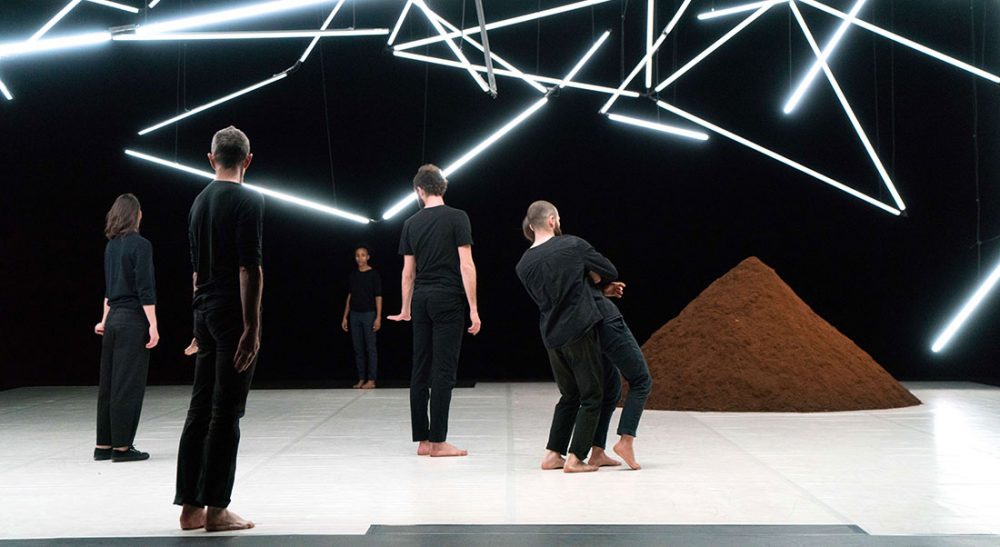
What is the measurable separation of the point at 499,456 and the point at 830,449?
1585 millimetres

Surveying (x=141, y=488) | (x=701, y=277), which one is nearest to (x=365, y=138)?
(x=701, y=277)

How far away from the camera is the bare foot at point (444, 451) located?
4.88m

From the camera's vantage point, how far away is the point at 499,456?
4.92 m

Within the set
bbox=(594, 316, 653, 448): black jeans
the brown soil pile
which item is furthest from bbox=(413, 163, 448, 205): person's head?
Answer: the brown soil pile

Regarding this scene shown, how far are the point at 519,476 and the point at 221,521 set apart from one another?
143cm

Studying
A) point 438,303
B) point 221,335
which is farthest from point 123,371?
point 221,335

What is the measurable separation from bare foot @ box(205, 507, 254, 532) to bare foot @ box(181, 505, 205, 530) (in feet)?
0.13

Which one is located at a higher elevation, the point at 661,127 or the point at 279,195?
the point at 661,127

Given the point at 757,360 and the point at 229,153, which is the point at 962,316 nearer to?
the point at 757,360

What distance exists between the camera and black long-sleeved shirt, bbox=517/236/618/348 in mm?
4340

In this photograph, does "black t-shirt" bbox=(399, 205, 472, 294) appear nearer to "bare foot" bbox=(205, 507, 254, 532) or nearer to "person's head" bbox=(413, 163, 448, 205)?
"person's head" bbox=(413, 163, 448, 205)

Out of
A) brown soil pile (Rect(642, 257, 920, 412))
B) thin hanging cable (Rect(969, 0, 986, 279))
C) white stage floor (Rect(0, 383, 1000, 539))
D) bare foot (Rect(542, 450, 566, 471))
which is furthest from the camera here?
thin hanging cable (Rect(969, 0, 986, 279))

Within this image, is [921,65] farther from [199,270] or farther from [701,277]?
[199,270]

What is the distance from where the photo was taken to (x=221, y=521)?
318cm
